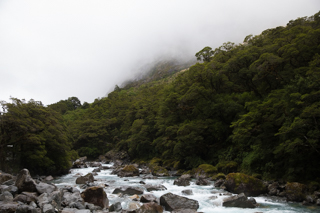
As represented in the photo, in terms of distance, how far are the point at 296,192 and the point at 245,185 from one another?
3.31 meters

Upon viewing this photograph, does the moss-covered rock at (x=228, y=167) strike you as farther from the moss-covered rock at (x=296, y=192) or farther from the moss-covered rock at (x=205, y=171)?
the moss-covered rock at (x=296, y=192)

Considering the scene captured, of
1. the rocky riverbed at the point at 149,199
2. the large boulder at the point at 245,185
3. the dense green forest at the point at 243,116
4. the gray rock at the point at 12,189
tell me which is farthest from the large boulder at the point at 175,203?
the gray rock at the point at 12,189

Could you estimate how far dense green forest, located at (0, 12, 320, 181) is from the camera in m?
17.5

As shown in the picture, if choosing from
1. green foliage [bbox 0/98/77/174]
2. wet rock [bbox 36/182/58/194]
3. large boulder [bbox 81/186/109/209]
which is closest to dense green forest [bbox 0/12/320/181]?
green foliage [bbox 0/98/77/174]

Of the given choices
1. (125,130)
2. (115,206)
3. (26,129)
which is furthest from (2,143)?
(125,130)

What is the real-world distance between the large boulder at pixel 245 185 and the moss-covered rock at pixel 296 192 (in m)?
1.80

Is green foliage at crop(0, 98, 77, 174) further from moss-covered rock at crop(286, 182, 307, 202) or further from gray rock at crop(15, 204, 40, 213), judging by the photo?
moss-covered rock at crop(286, 182, 307, 202)

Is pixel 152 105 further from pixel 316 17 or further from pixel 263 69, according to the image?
pixel 316 17

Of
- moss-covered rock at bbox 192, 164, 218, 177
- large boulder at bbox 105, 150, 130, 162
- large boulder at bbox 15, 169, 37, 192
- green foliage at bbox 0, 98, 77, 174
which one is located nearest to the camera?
large boulder at bbox 15, 169, 37, 192

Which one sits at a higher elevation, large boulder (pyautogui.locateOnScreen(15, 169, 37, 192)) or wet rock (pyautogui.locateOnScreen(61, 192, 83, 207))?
large boulder (pyautogui.locateOnScreen(15, 169, 37, 192))

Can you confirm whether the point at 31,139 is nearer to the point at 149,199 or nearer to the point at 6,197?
the point at 6,197

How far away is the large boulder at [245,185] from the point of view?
16625 mm

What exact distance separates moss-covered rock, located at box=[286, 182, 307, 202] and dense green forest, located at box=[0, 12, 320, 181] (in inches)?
96.8

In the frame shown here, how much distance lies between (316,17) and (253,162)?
70.8 feet
